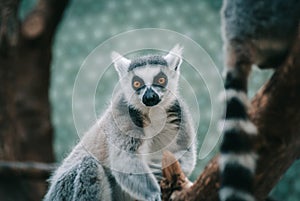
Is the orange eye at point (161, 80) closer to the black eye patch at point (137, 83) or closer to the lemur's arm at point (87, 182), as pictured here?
the black eye patch at point (137, 83)

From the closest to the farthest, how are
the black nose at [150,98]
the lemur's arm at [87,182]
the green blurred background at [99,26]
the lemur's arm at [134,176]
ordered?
the black nose at [150,98]
the lemur's arm at [134,176]
the lemur's arm at [87,182]
the green blurred background at [99,26]

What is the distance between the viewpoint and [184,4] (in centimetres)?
376

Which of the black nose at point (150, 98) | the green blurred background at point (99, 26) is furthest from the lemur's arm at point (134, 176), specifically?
the green blurred background at point (99, 26)

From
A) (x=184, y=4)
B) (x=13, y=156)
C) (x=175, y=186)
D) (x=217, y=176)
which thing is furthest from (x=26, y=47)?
(x=217, y=176)

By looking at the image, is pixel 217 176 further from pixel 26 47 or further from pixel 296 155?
pixel 26 47

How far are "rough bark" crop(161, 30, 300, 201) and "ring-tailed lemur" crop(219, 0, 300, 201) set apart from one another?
0.11ft

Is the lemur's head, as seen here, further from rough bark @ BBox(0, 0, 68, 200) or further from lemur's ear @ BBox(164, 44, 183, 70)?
rough bark @ BBox(0, 0, 68, 200)

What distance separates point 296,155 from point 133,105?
0.49m

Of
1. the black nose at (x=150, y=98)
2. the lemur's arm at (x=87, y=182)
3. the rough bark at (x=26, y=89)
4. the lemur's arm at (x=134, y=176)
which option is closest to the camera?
the black nose at (x=150, y=98)

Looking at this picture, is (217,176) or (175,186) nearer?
(217,176)

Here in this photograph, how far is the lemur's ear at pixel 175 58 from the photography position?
1487 mm

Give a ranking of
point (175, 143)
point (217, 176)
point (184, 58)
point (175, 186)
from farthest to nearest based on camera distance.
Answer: point (175, 186) < point (175, 143) < point (217, 176) < point (184, 58)

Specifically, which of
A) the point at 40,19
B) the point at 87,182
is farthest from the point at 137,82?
the point at 40,19

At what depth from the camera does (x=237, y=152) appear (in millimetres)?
1526
